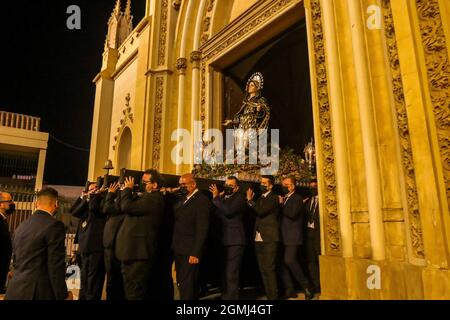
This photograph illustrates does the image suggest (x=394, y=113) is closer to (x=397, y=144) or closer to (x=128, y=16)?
(x=397, y=144)

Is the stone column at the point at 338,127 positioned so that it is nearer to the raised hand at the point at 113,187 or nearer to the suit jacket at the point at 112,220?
the suit jacket at the point at 112,220

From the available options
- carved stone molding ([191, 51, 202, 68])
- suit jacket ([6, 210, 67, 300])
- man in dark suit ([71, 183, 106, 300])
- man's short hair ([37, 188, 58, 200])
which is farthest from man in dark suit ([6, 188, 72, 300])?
carved stone molding ([191, 51, 202, 68])

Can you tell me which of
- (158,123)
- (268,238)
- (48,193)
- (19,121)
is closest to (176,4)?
(158,123)

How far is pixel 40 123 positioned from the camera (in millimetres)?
19344

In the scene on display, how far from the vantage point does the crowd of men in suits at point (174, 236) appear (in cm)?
356

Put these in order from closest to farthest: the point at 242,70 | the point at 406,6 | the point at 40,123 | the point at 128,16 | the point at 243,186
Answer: the point at 406,6 < the point at 243,186 < the point at 242,70 < the point at 128,16 < the point at 40,123

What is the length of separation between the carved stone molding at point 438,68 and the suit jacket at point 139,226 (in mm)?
3002

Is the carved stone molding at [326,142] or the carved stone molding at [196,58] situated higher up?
the carved stone molding at [196,58]

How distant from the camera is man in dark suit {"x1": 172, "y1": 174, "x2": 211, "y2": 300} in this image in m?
3.51

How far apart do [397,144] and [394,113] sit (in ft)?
1.23

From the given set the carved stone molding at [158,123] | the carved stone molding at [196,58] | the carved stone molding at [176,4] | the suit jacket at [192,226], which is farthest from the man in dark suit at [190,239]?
the carved stone molding at [176,4]

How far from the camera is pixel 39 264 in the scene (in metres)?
2.40

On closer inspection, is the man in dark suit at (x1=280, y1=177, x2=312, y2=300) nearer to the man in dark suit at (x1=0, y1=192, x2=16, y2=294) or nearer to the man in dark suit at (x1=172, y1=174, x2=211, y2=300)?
the man in dark suit at (x1=172, y1=174, x2=211, y2=300)
